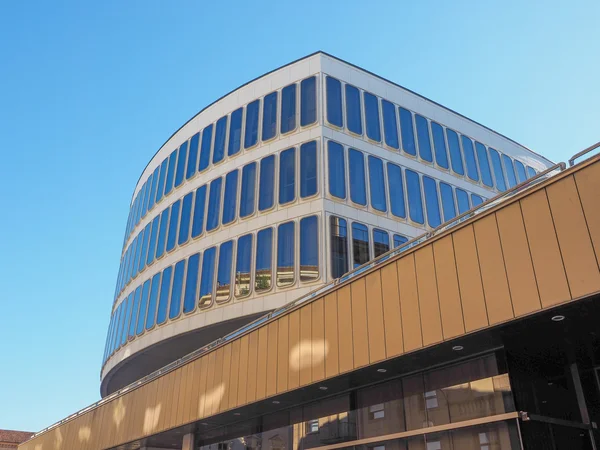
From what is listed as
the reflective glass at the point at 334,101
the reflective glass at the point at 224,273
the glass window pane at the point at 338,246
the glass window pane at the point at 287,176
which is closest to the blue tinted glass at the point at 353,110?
the reflective glass at the point at 334,101

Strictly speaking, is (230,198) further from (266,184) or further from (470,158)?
(470,158)

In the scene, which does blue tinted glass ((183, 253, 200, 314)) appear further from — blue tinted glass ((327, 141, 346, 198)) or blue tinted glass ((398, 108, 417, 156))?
blue tinted glass ((398, 108, 417, 156))

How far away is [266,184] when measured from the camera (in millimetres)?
26406

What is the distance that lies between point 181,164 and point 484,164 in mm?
17723

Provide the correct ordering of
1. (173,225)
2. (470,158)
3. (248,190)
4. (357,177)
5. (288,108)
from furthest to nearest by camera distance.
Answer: (470,158) < (173,225) < (288,108) < (248,190) < (357,177)

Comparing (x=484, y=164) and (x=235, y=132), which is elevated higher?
(x=484, y=164)

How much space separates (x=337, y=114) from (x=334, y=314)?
15600 millimetres

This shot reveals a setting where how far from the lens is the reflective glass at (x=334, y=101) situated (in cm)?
2670

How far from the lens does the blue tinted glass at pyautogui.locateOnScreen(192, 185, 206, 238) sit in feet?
92.8

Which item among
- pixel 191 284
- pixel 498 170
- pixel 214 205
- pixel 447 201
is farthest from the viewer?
pixel 498 170

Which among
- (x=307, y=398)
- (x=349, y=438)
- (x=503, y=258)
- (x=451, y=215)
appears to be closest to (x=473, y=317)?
(x=503, y=258)

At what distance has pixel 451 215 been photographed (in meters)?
29.5

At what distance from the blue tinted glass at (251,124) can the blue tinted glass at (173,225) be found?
18.3 ft

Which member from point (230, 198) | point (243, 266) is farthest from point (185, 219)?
point (243, 266)
